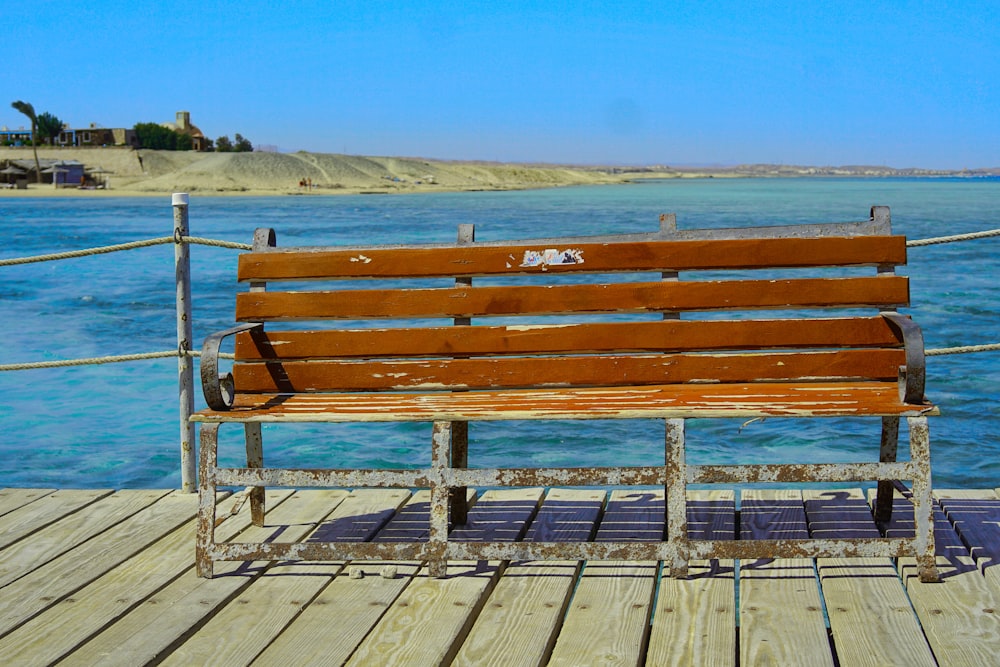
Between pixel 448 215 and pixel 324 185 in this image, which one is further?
pixel 324 185

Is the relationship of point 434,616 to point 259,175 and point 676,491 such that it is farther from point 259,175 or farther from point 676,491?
point 259,175

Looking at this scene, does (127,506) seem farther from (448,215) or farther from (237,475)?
(448,215)

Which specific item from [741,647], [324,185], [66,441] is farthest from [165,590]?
[324,185]

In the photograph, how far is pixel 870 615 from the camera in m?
2.86

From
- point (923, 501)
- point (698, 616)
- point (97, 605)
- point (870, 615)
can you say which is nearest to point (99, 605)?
point (97, 605)

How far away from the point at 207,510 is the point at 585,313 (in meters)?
1.34

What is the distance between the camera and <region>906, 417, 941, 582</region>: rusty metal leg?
120 inches

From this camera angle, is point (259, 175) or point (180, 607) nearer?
point (180, 607)

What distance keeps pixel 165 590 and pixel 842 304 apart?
2.37 m

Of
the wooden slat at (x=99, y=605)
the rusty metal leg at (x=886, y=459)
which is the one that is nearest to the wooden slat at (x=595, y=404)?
the rusty metal leg at (x=886, y=459)

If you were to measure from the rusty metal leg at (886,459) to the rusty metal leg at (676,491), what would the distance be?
2.50 feet

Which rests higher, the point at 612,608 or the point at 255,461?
the point at 255,461

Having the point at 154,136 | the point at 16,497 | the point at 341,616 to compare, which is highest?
the point at 154,136

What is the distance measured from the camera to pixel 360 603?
3023 millimetres
